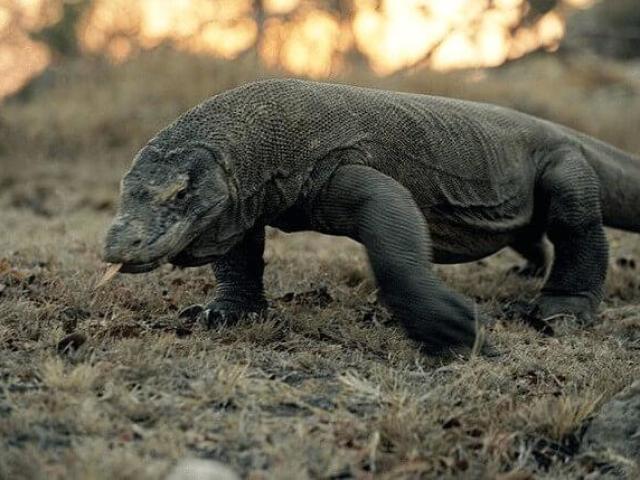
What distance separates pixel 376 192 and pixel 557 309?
169cm

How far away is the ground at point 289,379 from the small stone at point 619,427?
0.06 meters

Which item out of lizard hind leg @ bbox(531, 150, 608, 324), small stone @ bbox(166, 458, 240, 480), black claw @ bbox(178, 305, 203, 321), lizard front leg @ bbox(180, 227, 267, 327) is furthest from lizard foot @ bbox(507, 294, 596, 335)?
small stone @ bbox(166, 458, 240, 480)

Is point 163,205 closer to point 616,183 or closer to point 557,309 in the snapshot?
point 557,309

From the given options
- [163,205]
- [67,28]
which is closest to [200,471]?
[163,205]

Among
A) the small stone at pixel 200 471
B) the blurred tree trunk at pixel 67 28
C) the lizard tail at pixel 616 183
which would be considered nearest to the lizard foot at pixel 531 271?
the lizard tail at pixel 616 183

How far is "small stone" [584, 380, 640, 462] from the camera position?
9.63 ft

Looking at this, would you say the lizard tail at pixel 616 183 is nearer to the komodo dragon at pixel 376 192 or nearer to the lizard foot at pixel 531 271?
the komodo dragon at pixel 376 192

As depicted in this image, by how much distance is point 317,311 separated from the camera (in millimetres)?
4598

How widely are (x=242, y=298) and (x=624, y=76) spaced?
644 inches

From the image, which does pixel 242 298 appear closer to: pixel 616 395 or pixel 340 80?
pixel 616 395

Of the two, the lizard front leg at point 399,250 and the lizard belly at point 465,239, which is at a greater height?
the lizard front leg at point 399,250

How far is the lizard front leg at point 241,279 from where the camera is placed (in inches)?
174

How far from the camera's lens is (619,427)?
300 centimetres

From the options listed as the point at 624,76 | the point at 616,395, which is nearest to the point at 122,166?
the point at 616,395
